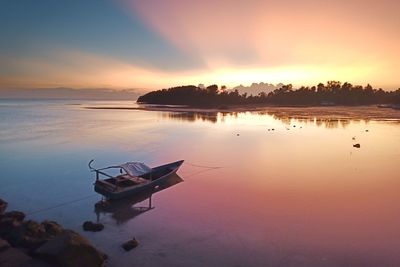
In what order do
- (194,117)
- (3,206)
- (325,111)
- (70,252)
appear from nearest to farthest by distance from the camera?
(70,252) → (3,206) → (194,117) → (325,111)

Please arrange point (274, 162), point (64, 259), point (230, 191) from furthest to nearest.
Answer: point (274, 162) < point (230, 191) < point (64, 259)

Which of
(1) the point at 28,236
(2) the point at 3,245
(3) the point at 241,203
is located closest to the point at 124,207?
(1) the point at 28,236

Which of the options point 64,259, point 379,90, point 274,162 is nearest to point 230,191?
point 274,162

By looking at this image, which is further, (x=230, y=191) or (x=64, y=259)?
(x=230, y=191)

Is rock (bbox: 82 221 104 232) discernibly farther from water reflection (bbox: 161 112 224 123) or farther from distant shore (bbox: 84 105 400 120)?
distant shore (bbox: 84 105 400 120)

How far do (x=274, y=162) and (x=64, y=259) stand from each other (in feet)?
61.6

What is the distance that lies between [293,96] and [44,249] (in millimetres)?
151038

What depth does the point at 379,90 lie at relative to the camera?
515ft

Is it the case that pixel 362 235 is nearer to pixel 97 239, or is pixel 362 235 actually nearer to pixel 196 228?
pixel 196 228

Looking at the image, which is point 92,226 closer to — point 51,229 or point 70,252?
point 51,229

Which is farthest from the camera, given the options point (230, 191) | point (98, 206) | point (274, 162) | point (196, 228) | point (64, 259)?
point (274, 162)

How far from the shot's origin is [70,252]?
391 inches

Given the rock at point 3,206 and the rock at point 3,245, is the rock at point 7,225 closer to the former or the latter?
the rock at point 3,245

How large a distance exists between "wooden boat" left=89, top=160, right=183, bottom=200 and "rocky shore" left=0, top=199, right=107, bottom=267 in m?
4.92
